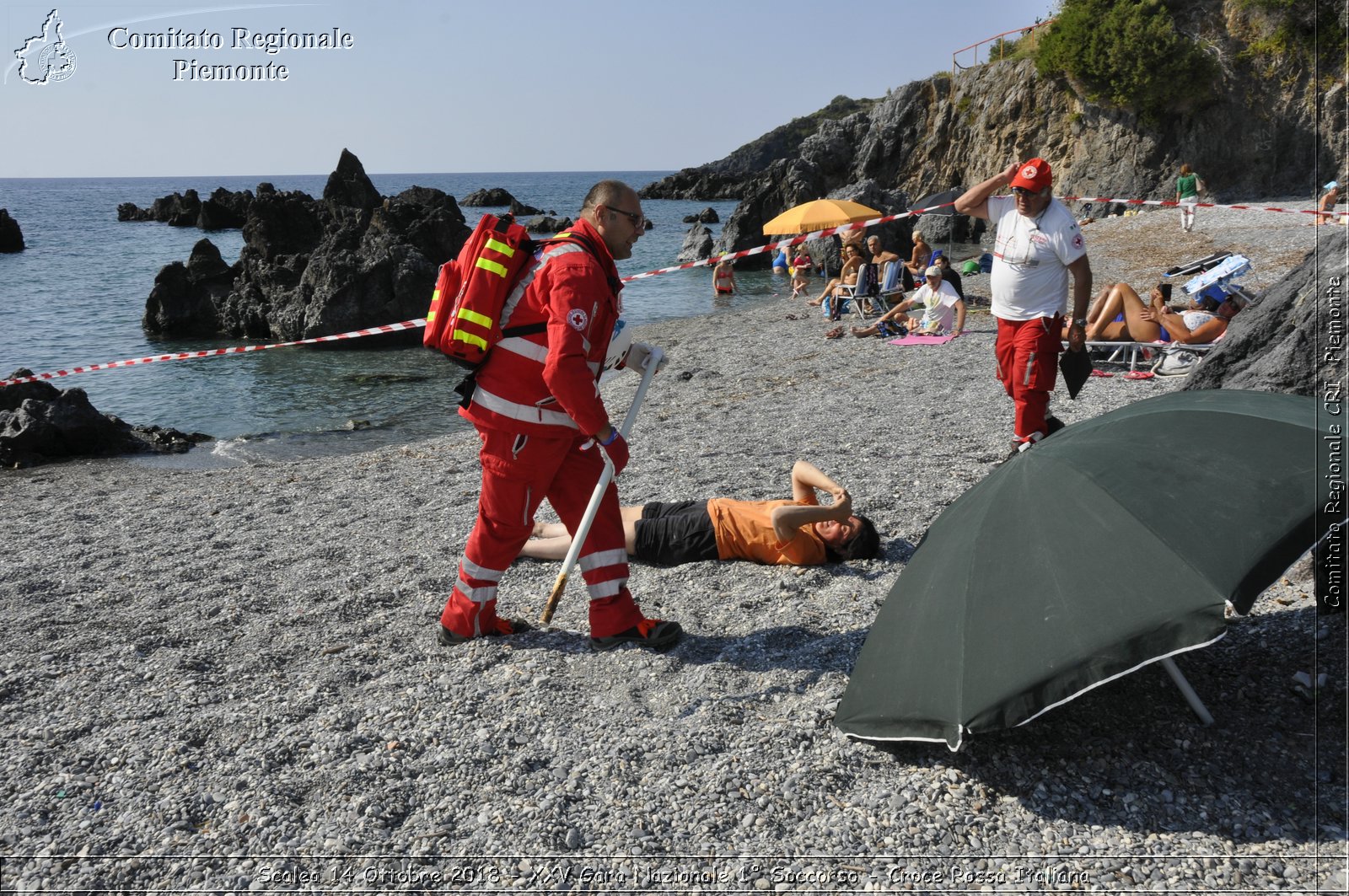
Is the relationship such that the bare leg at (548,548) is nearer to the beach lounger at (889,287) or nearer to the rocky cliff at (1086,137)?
the beach lounger at (889,287)

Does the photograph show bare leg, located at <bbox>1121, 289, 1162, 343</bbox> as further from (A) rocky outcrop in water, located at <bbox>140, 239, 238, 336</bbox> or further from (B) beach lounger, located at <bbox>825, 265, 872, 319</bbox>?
(A) rocky outcrop in water, located at <bbox>140, 239, 238, 336</bbox>

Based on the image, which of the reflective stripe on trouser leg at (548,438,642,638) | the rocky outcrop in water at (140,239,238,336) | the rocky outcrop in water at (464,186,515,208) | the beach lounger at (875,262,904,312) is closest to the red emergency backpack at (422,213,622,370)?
the reflective stripe on trouser leg at (548,438,642,638)

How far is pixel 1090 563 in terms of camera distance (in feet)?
8.71

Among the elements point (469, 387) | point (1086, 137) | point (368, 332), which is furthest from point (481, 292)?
point (1086, 137)

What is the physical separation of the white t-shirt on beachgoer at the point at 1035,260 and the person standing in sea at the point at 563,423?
117 inches

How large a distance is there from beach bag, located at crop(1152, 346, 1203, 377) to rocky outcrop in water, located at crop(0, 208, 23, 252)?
6383 centimetres

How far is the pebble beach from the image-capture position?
2.78m

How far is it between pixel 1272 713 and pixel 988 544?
4.40 feet

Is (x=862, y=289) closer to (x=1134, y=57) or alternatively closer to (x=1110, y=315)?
(x=1110, y=315)

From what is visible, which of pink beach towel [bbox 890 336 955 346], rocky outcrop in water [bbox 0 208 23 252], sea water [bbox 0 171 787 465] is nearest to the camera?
sea water [bbox 0 171 787 465]

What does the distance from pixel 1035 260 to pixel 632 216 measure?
3.10 m

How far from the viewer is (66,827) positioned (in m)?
3.09

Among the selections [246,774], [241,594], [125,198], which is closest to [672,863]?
[246,774]

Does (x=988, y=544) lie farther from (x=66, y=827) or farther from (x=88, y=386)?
(x=88, y=386)
